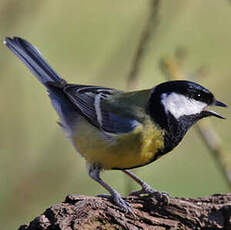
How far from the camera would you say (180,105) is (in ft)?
11.3

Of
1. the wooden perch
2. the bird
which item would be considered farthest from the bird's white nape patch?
the wooden perch

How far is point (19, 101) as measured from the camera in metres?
3.53

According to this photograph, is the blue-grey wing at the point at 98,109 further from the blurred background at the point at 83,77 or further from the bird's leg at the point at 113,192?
the bird's leg at the point at 113,192

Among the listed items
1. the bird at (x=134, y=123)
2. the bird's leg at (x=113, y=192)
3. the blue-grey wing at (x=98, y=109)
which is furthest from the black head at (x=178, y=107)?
the bird's leg at (x=113, y=192)

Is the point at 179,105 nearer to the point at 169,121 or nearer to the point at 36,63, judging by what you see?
the point at 169,121

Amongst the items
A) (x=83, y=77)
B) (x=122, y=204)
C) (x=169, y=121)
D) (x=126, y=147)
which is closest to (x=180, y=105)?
(x=169, y=121)

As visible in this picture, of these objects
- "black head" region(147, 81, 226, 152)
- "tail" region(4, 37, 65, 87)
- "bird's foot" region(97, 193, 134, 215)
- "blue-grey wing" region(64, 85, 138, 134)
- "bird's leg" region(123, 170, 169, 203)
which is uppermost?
"tail" region(4, 37, 65, 87)

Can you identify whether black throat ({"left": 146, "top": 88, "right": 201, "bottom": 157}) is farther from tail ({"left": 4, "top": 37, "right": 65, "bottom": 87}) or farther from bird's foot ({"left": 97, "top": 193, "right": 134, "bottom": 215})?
tail ({"left": 4, "top": 37, "right": 65, "bottom": 87})

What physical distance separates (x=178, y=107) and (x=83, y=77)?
2.08 meters

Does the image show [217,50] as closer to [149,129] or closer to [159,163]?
[159,163]

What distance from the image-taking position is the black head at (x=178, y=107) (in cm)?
341

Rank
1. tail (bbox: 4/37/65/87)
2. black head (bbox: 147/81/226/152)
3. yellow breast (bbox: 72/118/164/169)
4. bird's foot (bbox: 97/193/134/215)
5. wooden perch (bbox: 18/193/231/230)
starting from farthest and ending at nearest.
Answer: tail (bbox: 4/37/65/87), black head (bbox: 147/81/226/152), yellow breast (bbox: 72/118/164/169), bird's foot (bbox: 97/193/134/215), wooden perch (bbox: 18/193/231/230)

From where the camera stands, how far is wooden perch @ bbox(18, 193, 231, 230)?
2.52m

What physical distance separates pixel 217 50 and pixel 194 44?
0.29m
